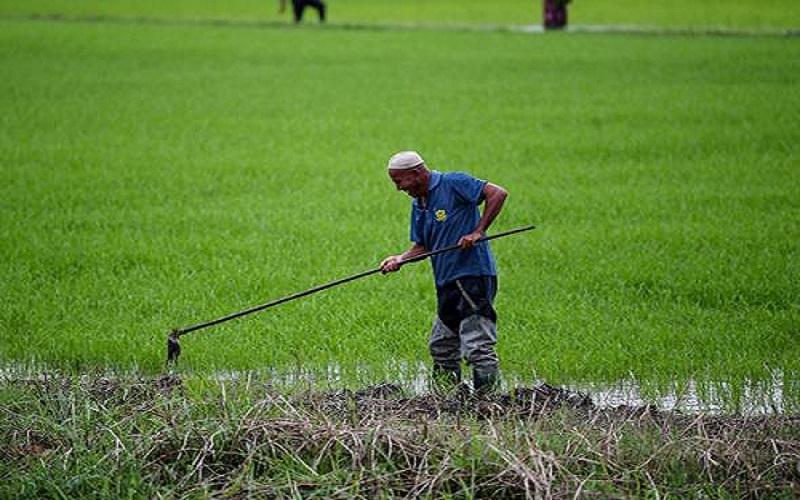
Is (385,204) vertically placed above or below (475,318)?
below

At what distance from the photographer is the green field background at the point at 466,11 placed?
36.8 m

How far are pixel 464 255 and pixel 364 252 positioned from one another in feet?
14.5

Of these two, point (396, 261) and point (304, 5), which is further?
point (304, 5)

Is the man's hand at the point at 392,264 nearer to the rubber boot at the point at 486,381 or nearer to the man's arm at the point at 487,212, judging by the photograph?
the man's arm at the point at 487,212

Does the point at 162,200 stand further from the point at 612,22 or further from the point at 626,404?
the point at 612,22

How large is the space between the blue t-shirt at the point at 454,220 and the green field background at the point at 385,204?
111cm

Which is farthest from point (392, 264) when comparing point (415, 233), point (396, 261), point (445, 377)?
point (445, 377)

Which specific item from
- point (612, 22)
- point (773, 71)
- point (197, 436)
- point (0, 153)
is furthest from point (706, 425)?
point (612, 22)

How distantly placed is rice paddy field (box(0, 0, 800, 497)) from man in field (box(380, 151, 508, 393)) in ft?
1.88

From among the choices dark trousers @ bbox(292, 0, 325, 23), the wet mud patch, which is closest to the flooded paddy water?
the wet mud patch

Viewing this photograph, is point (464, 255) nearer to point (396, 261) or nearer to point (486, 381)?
point (396, 261)

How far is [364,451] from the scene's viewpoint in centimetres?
646

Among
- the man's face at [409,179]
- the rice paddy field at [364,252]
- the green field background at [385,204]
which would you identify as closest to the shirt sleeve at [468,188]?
the man's face at [409,179]

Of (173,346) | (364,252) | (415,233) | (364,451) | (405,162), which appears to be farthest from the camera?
(364,252)
